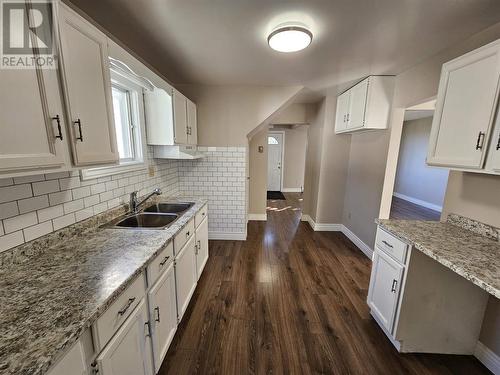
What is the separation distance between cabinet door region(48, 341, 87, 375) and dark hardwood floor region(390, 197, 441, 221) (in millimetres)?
5827

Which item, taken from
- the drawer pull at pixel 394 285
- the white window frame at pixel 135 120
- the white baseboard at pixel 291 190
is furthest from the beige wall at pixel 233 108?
the white baseboard at pixel 291 190

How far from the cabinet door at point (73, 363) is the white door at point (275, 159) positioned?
21.5 ft

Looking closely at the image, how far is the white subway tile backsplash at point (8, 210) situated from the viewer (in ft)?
3.25

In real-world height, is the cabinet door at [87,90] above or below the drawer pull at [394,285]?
above

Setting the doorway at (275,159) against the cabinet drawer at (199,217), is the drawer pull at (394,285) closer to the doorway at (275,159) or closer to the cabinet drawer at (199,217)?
the cabinet drawer at (199,217)

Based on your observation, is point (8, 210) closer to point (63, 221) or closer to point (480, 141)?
point (63, 221)

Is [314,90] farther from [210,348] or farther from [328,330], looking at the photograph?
[210,348]

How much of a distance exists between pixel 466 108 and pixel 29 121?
7.85 ft

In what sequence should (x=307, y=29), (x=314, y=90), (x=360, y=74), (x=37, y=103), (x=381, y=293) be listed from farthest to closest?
(x=314, y=90)
(x=360, y=74)
(x=381, y=293)
(x=307, y=29)
(x=37, y=103)

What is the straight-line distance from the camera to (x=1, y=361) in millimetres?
564

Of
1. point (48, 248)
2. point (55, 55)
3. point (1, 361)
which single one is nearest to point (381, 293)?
point (1, 361)

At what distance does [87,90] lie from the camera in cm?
108

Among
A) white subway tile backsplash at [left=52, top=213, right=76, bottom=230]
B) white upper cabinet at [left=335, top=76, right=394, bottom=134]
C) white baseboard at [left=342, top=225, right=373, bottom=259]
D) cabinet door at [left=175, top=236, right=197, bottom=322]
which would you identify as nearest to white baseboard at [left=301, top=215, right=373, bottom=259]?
white baseboard at [left=342, top=225, right=373, bottom=259]

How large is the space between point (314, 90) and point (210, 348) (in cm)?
351
